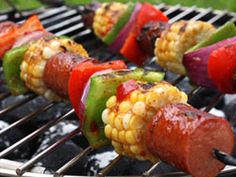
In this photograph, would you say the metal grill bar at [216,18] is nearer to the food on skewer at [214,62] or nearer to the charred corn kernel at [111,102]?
the food on skewer at [214,62]

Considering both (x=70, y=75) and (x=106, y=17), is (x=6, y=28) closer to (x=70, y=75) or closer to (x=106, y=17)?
(x=106, y=17)

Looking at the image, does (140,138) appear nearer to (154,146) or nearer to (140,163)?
(154,146)

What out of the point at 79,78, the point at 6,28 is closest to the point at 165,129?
the point at 79,78

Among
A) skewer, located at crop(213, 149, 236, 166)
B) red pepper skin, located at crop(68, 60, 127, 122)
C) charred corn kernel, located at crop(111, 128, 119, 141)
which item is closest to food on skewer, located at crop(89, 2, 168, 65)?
red pepper skin, located at crop(68, 60, 127, 122)

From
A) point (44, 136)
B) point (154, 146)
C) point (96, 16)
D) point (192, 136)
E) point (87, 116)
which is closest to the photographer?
point (192, 136)

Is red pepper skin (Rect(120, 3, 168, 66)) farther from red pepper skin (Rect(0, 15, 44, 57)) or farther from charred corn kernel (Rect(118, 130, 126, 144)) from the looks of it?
charred corn kernel (Rect(118, 130, 126, 144))

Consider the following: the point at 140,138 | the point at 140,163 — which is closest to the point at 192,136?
the point at 140,138
